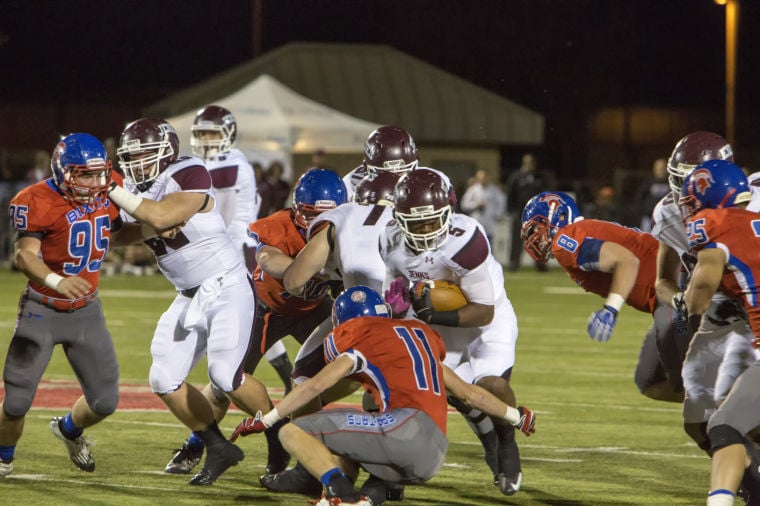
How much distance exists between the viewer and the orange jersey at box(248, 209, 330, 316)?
6.74 m

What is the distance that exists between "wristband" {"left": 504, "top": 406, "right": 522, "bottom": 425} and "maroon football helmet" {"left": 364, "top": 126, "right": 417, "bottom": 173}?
1756 mm

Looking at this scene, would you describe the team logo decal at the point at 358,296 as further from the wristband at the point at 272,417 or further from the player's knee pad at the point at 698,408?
the player's knee pad at the point at 698,408

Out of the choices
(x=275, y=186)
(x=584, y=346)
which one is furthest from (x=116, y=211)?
(x=275, y=186)

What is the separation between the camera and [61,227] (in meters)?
6.21

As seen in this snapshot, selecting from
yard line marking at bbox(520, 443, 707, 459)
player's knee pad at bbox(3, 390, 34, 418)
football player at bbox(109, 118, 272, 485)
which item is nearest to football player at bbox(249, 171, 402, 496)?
football player at bbox(109, 118, 272, 485)

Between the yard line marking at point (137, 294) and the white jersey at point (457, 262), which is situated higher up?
the white jersey at point (457, 262)

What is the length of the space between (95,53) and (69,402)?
2764 centimetres

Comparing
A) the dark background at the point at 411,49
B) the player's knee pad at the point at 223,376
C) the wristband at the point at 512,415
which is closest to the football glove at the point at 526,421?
the wristband at the point at 512,415

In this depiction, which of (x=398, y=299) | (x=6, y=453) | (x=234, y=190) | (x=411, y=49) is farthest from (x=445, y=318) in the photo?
(x=411, y=49)

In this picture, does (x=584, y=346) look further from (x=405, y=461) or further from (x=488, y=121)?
(x=488, y=121)

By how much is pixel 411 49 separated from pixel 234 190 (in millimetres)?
29755

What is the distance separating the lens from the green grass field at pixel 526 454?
6.06 metres

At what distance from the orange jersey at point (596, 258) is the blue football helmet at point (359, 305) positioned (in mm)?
1061

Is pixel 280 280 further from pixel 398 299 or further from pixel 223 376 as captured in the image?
pixel 398 299
